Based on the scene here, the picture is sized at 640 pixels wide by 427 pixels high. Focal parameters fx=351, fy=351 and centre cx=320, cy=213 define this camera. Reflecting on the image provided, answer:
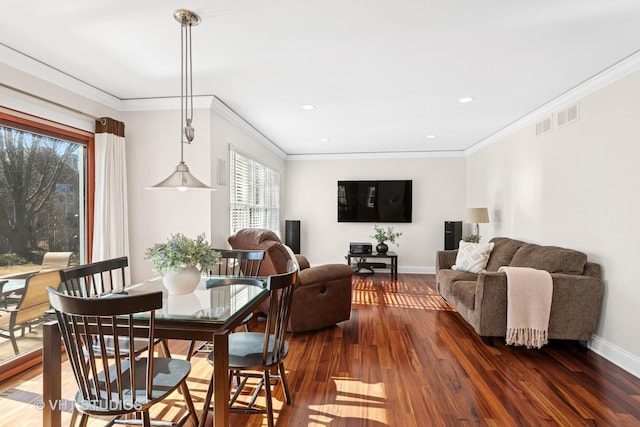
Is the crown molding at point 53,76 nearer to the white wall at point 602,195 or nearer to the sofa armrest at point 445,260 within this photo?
the sofa armrest at point 445,260

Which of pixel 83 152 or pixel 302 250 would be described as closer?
pixel 83 152

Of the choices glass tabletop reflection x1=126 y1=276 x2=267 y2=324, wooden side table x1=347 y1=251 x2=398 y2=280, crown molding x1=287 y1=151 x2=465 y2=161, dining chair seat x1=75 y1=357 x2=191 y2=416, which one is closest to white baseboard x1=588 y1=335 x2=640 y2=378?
glass tabletop reflection x1=126 y1=276 x2=267 y2=324

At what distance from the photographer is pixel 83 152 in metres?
3.52

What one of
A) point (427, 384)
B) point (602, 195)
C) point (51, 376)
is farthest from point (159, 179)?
point (602, 195)

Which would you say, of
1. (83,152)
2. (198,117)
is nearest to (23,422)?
(83,152)

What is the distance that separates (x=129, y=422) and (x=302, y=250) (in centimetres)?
572

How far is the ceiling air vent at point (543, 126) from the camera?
13.2ft

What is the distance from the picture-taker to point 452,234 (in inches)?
259

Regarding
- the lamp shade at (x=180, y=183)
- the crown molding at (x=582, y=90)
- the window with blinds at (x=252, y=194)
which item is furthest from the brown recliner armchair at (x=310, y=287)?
the crown molding at (x=582, y=90)

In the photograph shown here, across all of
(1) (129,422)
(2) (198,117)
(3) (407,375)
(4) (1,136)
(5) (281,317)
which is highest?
(2) (198,117)

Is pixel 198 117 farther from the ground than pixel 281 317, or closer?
farther from the ground

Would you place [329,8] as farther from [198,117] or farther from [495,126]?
[495,126]

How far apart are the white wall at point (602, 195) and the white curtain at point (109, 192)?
15.3 feet

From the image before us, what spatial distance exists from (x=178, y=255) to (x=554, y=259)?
3.33m
